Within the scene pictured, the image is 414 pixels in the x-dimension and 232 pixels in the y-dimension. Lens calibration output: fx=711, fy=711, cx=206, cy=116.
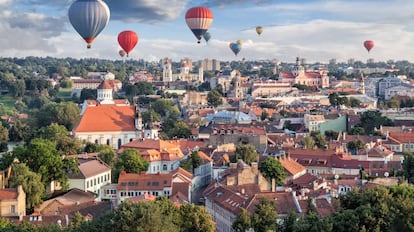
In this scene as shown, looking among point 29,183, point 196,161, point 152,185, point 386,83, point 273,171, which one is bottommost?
point 152,185

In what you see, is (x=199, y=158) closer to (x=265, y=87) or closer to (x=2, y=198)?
(x=2, y=198)

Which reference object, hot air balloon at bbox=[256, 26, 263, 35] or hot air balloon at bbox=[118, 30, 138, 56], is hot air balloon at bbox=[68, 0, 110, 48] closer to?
hot air balloon at bbox=[118, 30, 138, 56]

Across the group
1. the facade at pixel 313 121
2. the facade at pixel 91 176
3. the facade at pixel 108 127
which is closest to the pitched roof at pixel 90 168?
the facade at pixel 91 176

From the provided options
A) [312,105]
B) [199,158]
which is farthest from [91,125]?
[312,105]

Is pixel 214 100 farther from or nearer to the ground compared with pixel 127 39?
nearer to the ground

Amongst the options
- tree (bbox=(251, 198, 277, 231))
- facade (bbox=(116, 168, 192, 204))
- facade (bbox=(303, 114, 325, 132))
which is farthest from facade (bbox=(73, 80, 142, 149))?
tree (bbox=(251, 198, 277, 231))

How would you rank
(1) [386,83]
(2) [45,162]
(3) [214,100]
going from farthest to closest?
(1) [386,83] → (3) [214,100] → (2) [45,162]

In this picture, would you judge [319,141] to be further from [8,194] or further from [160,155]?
[8,194]

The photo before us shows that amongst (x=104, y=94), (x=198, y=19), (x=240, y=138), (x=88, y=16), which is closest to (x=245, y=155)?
(x=240, y=138)

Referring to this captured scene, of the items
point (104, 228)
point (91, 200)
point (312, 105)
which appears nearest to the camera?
point (104, 228)
